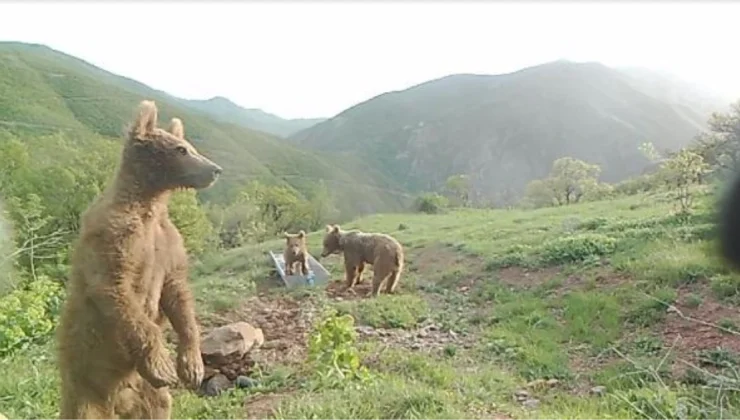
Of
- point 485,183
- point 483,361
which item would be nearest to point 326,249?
point 483,361

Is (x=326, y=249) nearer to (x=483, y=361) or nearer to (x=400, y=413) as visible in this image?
(x=483, y=361)

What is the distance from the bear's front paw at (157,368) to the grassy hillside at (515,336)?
53.6 inches

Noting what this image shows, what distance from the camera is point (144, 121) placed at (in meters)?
2.94

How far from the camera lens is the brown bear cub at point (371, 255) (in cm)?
956

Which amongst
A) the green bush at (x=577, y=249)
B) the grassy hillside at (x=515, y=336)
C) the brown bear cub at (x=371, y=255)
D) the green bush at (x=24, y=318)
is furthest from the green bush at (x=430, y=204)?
the green bush at (x=24, y=318)

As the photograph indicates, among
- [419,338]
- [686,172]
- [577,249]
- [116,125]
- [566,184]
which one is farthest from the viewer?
[566,184]

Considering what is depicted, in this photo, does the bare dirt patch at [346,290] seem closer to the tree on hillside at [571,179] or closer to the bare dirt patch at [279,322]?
the bare dirt patch at [279,322]

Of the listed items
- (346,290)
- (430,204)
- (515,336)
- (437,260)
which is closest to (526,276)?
(346,290)

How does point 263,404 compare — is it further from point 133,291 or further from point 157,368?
point 133,291

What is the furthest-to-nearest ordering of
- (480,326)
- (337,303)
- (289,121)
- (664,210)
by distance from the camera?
(289,121) < (664,210) < (337,303) < (480,326)

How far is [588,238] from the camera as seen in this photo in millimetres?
10805

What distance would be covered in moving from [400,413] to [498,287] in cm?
570

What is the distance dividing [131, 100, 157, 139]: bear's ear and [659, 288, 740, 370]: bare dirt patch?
4.47 meters

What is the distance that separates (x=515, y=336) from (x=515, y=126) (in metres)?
57.6
